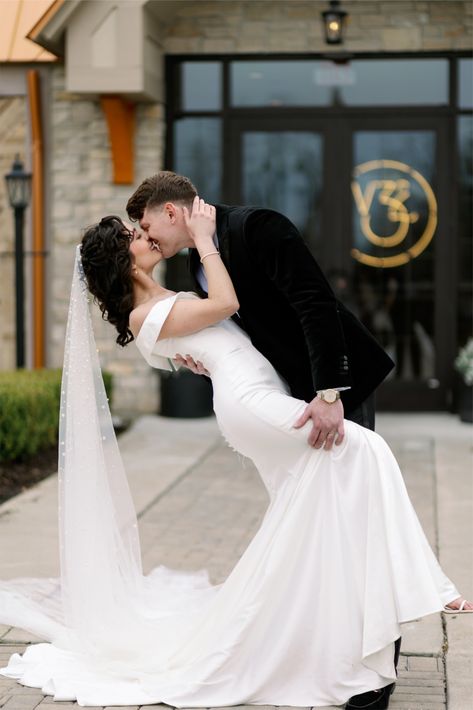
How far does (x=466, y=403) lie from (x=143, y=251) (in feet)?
24.0

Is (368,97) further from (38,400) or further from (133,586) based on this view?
(133,586)

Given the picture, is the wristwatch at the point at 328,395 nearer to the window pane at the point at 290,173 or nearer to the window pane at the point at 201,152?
the window pane at the point at 290,173

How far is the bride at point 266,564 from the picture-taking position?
3770 mm

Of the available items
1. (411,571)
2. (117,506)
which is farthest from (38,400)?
(411,571)

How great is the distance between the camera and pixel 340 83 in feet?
37.5

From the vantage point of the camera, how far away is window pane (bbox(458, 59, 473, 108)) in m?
11.2

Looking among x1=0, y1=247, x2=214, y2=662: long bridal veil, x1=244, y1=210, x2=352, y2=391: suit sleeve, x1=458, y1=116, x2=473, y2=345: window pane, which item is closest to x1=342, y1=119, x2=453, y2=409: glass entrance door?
x1=458, y1=116, x2=473, y2=345: window pane

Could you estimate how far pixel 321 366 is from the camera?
372 centimetres

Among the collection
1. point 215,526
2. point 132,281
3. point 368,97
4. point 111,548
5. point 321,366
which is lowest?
point 215,526

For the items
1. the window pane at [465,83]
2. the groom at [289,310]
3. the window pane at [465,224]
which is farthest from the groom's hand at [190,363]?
the window pane at [465,83]

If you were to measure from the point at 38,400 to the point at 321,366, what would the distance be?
5.26 metres

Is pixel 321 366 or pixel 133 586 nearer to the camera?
pixel 321 366

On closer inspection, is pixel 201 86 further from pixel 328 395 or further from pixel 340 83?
pixel 328 395

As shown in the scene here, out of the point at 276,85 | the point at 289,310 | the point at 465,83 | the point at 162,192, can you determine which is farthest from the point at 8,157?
the point at 289,310
